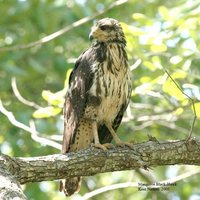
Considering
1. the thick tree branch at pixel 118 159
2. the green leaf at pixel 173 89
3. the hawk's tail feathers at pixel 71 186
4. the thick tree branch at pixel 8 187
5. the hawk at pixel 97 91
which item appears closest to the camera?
the thick tree branch at pixel 8 187

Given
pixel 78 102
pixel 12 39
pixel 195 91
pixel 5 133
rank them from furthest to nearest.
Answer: pixel 12 39, pixel 5 133, pixel 78 102, pixel 195 91

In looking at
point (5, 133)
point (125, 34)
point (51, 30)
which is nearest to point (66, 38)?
point (51, 30)

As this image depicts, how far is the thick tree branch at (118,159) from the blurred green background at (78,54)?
0.68 meters

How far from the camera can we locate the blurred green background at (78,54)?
6762 millimetres

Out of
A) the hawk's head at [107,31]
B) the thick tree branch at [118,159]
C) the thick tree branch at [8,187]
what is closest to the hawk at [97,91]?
the hawk's head at [107,31]

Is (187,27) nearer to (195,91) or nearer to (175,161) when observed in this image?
(195,91)

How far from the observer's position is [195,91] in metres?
5.98

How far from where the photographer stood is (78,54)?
8898mm

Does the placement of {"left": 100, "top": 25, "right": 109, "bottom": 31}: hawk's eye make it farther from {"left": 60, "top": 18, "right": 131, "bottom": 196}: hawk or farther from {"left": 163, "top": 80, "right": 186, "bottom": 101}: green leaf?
{"left": 163, "top": 80, "right": 186, "bottom": 101}: green leaf

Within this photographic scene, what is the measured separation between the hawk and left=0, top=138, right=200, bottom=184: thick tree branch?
0.63 meters

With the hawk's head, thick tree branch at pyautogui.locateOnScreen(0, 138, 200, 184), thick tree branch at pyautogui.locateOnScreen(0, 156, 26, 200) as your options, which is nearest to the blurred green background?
the hawk's head

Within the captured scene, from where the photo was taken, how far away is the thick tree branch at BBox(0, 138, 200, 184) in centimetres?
529

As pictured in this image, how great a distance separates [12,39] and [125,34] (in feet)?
9.45

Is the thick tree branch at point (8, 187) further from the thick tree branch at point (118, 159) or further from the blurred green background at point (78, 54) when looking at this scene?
the blurred green background at point (78, 54)
